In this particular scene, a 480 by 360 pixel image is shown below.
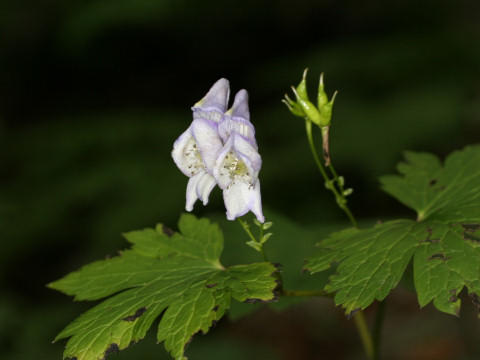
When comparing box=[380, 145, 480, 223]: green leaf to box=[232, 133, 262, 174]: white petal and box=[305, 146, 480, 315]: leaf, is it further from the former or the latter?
box=[232, 133, 262, 174]: white petal

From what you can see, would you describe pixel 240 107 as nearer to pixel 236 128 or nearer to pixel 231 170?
pixel 236 128

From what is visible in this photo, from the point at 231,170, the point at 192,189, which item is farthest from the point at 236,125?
the point at 192,189

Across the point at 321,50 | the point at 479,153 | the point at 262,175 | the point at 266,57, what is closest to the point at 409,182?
the point at 479,153

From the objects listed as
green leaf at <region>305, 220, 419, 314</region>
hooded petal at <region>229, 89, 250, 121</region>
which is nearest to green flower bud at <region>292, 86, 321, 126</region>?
hooded petal at <region>229, 89, 250, 121</region>

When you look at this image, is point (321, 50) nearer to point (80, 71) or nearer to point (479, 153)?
point (80, 71)

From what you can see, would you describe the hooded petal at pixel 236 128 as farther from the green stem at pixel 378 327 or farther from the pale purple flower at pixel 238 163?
the green stem at pixel 378 327

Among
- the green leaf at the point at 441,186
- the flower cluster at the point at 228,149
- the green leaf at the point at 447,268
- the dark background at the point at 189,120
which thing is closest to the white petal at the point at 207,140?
the flower cluster at the point at 228,149
